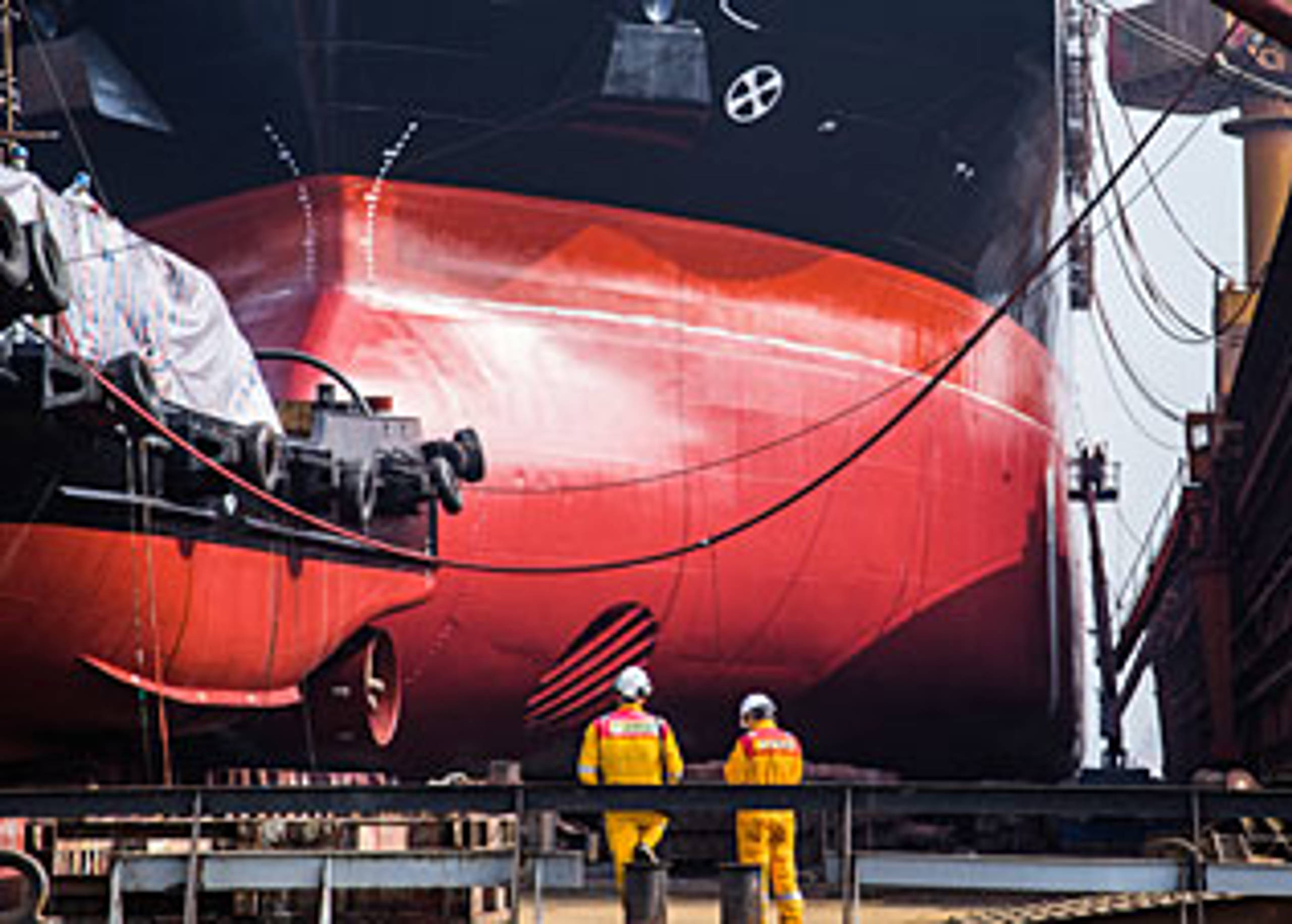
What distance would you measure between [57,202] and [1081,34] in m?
13.8

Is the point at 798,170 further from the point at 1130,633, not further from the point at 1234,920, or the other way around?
the point at 1130,633

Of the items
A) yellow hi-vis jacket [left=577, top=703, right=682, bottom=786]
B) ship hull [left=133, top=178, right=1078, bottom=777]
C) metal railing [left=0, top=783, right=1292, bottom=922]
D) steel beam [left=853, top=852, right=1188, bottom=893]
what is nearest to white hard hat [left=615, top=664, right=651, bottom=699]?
yellow hi-vis jacket [left=577, top=703, right=682, bottom=786]

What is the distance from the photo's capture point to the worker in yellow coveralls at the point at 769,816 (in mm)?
7777

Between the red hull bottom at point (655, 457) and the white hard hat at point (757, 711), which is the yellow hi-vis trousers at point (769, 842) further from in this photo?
the red hull bottom at point (655, 457)

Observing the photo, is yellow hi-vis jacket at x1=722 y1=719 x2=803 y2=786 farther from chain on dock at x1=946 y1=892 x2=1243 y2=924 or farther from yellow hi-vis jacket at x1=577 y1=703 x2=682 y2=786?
chain on dock at x1=946 y1=892 x2=1243 y2=924

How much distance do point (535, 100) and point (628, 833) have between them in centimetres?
824

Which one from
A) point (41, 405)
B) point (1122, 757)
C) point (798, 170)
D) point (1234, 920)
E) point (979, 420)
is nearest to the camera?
point (1234, 920)

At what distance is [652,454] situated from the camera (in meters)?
15.4

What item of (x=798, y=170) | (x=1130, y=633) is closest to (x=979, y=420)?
(x=798, y=170)

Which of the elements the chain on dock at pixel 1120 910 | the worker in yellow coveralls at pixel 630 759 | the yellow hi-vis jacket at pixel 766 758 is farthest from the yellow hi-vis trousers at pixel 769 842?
the chain on dock at pixel 1120 910

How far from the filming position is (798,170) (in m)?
16.4

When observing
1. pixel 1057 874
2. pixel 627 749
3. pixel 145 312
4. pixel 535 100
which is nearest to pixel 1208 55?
pixel 535 100

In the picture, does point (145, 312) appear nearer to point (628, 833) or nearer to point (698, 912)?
point (698, 912)

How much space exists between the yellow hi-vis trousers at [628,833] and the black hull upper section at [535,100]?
7961 mm
